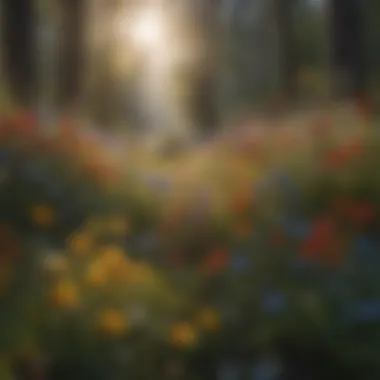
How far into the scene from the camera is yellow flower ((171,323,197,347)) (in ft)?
7.23

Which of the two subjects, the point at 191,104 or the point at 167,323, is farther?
the point at 191,104

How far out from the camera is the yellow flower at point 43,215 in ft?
7.72

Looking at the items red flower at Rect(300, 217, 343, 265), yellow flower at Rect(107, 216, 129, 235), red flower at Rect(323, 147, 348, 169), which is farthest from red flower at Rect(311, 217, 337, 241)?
yellow flower at Rect(107, 216, 129, 235)

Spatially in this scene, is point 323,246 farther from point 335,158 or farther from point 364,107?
point 364,107

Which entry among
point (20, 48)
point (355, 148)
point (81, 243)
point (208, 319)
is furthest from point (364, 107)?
point (20, 48)

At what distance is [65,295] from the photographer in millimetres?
2256

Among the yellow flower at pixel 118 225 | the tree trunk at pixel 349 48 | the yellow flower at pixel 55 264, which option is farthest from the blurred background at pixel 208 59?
the yellow flower at pixel 55 264

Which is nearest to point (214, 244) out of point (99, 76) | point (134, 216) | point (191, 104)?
point (134, 216)

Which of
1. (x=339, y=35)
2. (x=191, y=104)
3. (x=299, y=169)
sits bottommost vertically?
(x=299, y=169)

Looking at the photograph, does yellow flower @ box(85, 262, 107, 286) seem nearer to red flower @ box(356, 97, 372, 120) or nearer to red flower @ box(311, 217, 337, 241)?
red flower @ box(311, 217, 337, 241)

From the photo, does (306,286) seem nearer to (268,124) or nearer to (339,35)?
(268,124)

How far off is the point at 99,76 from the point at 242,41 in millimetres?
344

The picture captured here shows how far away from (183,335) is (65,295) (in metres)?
0.27

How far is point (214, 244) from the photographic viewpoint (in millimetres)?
2303
